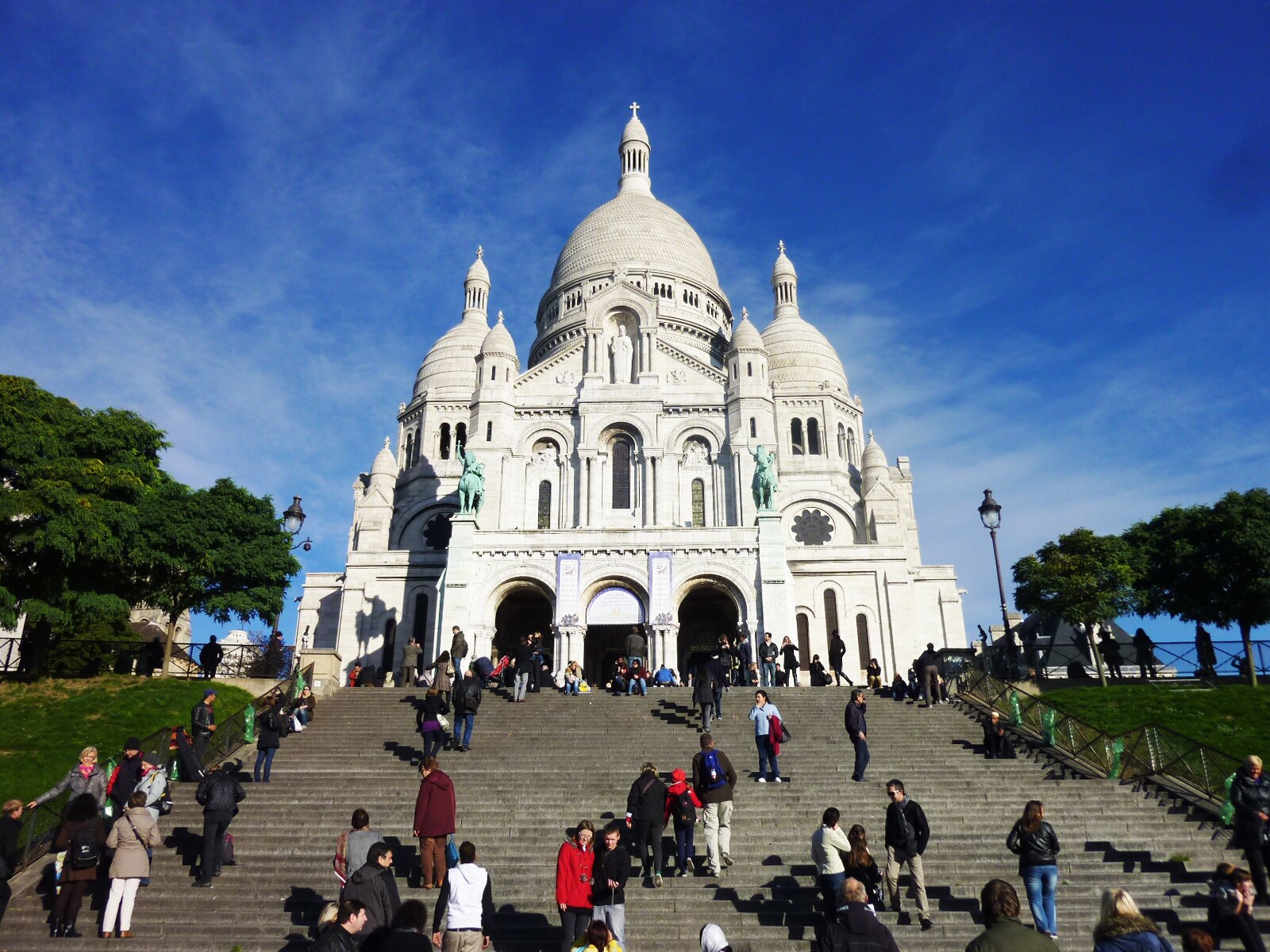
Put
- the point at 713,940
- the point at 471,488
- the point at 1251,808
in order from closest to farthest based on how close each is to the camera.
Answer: the point at 713,940, the point at 1251,808, the point at 471,488

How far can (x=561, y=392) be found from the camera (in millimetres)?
42156

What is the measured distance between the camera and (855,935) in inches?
301

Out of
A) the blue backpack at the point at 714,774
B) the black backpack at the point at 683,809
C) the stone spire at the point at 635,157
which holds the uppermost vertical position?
the stone spire at the point at 635,157

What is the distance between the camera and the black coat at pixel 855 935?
748 centimetres

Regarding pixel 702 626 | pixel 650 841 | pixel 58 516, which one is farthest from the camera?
pixel 702 626

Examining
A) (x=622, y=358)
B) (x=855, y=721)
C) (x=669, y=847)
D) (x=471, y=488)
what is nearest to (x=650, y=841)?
(x=669, y=847)

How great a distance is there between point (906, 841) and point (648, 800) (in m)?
3.25

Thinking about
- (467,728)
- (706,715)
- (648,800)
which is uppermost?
(706,715)

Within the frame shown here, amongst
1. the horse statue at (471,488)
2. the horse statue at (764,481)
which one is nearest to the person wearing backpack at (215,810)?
the horse statue at (471,488)

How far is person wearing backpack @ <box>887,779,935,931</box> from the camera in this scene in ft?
37.1

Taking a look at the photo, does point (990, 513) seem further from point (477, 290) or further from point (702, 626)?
point (477, 290)

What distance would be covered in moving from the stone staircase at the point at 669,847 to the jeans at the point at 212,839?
0.24 meters

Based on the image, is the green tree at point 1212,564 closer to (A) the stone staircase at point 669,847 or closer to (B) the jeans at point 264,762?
(A) the stone staircase at point 669,847

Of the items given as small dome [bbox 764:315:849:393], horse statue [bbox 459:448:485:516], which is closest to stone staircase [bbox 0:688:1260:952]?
horse statue [bbox 459:448:485:516]
